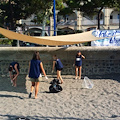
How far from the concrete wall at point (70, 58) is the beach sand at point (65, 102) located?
1.06 metres

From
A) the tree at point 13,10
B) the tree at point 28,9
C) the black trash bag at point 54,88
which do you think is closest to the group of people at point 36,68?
the black trash bag at point 54,88

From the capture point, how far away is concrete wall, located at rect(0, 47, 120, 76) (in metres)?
10.0

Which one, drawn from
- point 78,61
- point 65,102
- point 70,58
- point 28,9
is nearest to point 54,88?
point 65,102

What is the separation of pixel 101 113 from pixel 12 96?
3209 mm

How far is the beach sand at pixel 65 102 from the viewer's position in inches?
228

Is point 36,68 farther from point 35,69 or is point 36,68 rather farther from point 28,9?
point 28,9

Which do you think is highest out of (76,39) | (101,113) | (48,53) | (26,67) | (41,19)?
(41,19)

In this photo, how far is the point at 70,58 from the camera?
1019 cm

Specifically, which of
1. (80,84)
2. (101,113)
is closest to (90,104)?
(101,113)

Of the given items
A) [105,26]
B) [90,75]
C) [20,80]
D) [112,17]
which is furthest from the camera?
[112,17]

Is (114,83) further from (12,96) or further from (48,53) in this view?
(12,96)

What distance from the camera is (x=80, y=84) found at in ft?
29.9

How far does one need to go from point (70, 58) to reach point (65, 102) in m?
3.56

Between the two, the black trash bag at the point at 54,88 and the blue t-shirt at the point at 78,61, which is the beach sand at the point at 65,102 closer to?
the black trash bag at the point at 54,88
